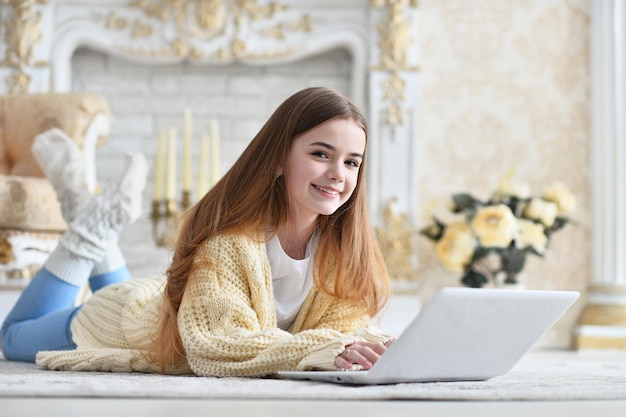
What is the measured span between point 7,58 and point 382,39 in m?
1.46

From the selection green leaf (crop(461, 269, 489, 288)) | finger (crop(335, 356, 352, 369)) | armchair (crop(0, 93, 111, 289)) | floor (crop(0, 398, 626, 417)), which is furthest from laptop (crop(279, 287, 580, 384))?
green leaf (crop(461, 269, 489, 288))

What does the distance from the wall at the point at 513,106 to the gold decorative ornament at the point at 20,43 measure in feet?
5.11

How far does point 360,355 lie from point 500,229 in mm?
2076

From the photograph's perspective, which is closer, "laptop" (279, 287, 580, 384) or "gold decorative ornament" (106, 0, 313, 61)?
"laptop" (279, 287, 580, 384)

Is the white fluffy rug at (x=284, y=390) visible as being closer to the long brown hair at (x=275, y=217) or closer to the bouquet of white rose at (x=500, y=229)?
the long brown hair at (x=275, y=217)

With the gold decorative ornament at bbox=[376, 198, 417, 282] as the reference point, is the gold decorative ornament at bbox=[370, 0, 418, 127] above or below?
above

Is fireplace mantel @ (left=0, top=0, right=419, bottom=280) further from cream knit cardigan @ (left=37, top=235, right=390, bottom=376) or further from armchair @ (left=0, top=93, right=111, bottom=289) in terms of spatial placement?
cream knit cardigan @ (left=37, top=235, right=390, bottom=376)

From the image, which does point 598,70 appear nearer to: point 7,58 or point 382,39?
point 382,39

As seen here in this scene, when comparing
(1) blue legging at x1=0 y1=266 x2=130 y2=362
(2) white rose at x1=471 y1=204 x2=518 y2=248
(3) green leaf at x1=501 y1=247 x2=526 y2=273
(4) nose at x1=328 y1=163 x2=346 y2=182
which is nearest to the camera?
(4) nose at x1=328 y1=163 x2=346 y2=182

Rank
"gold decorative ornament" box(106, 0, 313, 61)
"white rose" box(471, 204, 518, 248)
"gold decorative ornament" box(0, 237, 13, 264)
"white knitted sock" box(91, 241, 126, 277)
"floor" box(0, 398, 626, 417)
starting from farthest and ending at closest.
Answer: "gold decorative ornament" box(106, 0, 313, 61), "white rose" box(471, 204, 518, 248), "gold decorative ornament" box(0, 237, 13, 264), "white knitted sock" box(91, 241, 126, 277), "floor" box(0, 398, 626, 417)

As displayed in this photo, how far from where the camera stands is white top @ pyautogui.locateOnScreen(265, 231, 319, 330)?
1461mm

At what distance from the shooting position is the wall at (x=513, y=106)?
12.0 feet

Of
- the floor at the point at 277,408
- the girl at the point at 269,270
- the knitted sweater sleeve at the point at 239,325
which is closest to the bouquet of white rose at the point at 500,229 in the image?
the girl at the point at 269,270

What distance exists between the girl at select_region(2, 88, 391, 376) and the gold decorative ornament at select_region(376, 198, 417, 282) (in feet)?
5.95
